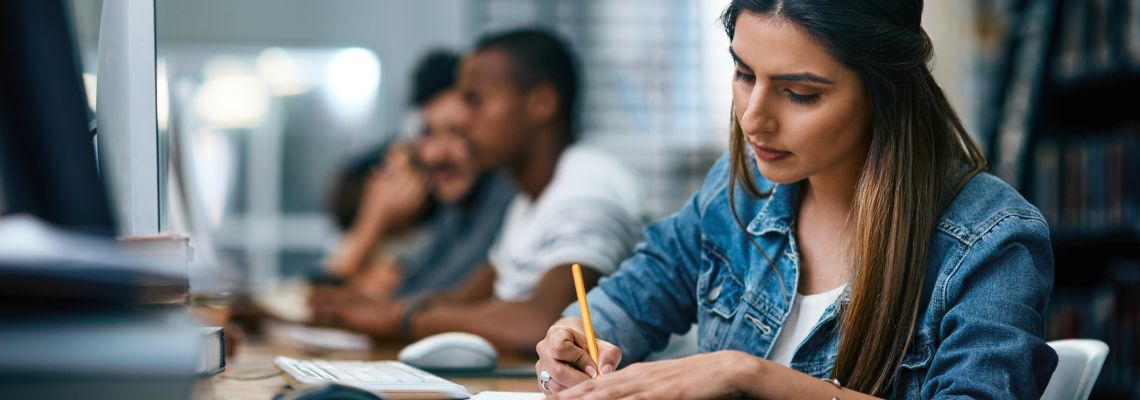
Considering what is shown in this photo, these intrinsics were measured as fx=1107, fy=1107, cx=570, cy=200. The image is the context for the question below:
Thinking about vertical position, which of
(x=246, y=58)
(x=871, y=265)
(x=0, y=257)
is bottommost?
(x=246, y=58)

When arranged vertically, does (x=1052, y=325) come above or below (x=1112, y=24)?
below

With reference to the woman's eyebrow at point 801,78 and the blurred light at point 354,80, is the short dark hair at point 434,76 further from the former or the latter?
the woman's eyebrow at point 801,78

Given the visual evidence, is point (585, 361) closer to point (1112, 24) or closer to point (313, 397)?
point (313, 397)

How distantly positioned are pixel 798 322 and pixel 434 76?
259 cm

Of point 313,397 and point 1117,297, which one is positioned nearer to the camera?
point 313,397

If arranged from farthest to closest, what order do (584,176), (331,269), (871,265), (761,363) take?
(331,269), (584,176), (871,265), (761,363)

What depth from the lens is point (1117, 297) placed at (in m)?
2.61

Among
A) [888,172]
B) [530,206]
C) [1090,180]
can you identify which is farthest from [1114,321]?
[888,172]

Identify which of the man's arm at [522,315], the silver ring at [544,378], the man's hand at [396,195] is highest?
the silver ring at [544,378]

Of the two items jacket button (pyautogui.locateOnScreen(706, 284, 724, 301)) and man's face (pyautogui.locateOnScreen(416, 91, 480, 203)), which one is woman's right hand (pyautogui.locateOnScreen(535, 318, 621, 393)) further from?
man's face (pyautogui.locateOnScreen(416, 91, 480, 203))

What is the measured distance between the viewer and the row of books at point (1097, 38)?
8.05 ft

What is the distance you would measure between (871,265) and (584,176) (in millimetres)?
1085

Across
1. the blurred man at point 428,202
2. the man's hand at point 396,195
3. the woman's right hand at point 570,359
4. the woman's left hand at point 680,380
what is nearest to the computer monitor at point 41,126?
the woman's left hand at point 680,380

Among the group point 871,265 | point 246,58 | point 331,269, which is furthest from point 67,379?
point 246,58
